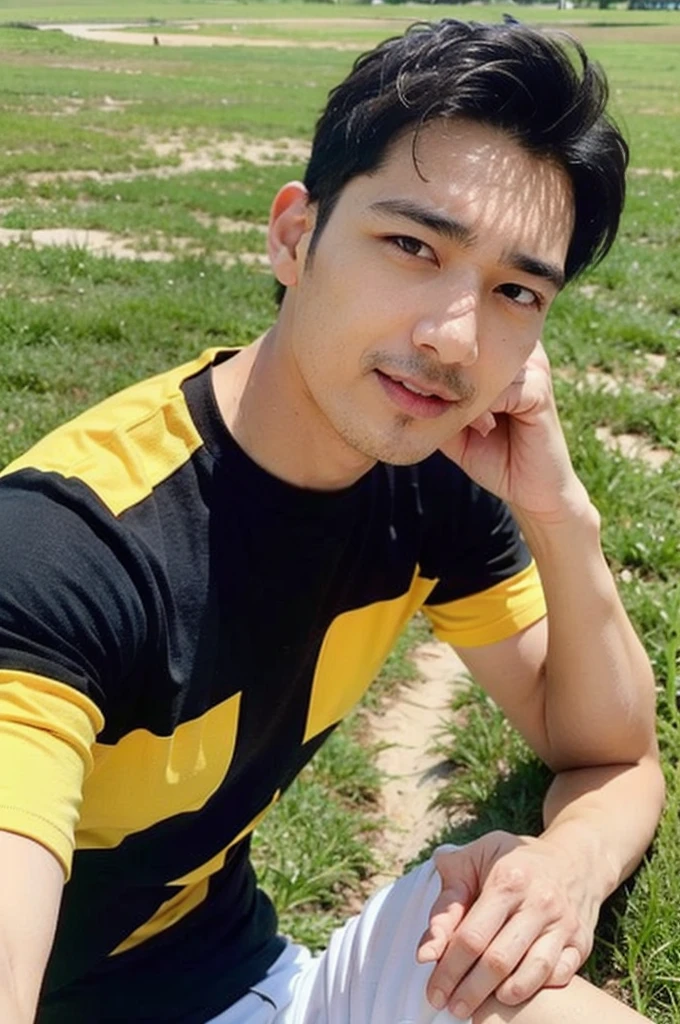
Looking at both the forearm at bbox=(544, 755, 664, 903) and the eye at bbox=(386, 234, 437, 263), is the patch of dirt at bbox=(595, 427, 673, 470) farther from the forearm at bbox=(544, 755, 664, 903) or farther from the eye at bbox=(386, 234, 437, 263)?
the eye at bbox=(386, 234, 437, 263)

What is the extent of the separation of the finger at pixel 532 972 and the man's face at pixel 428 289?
0.70m

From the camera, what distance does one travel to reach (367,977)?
5.38 feet

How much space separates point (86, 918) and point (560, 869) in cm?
71

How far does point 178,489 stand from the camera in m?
1.42

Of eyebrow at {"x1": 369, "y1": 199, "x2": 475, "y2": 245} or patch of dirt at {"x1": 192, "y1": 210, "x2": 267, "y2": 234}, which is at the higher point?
eyebrow at {"x1": 369, "y1": 199, "x2": 475, "y2": 245}

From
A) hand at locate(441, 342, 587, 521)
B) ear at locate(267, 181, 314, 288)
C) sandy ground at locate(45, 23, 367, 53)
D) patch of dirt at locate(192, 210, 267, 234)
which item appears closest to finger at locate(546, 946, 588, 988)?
hand at locate(441, 342, 587, 521)

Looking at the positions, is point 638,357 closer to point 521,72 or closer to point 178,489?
point 521,72

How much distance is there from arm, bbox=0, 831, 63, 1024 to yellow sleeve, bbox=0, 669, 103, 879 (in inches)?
0.6

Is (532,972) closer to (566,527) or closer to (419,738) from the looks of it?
(566,527)

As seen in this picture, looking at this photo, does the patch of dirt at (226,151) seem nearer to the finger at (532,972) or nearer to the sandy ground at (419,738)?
the sandy ground at (419,738)

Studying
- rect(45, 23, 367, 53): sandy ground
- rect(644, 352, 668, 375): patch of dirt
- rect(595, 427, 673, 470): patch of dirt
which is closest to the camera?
rect(595, 427, 673, 470): patch of dirt

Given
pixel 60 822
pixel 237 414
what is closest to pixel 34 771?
pixel 60 822

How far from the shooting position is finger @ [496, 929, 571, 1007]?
1.45 metres

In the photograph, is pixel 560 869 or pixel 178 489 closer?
pixel 178 489
